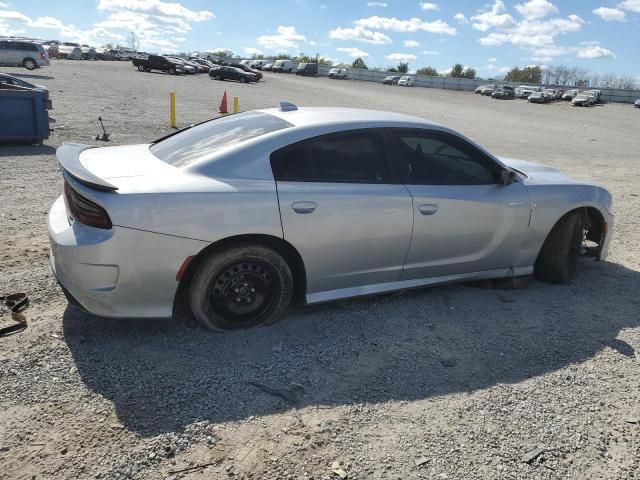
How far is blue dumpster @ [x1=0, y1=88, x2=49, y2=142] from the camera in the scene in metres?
9.85

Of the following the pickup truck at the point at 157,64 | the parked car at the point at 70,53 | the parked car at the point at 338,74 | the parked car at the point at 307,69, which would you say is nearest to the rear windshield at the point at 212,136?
the pickup truck at the point at 157,64

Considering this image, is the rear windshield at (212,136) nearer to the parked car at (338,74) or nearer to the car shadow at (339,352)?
the car shadow at (339,352)

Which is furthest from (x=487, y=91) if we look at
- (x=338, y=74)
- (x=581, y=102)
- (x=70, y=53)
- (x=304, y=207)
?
(x=304, y=207)

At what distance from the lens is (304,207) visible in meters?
3.69

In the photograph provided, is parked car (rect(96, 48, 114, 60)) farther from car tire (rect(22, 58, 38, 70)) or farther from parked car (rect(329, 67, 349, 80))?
car tire (rect(22, 58, 38, 70))

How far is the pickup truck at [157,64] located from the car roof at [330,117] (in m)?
49.8

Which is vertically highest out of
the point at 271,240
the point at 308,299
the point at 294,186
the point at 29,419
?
the point at 294,186

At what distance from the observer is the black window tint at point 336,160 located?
12.4 ft

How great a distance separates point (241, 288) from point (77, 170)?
4.28ft

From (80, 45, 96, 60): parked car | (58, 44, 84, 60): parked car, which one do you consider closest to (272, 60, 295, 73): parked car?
(80, 45, 96, 60): parked car

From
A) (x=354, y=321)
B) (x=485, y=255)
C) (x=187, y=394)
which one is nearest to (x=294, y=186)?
(x=354, y=321)

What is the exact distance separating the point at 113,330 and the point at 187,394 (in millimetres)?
943

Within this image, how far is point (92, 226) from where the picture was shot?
327cm

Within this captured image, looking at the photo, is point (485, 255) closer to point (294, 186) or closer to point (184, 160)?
point (294, 186)
